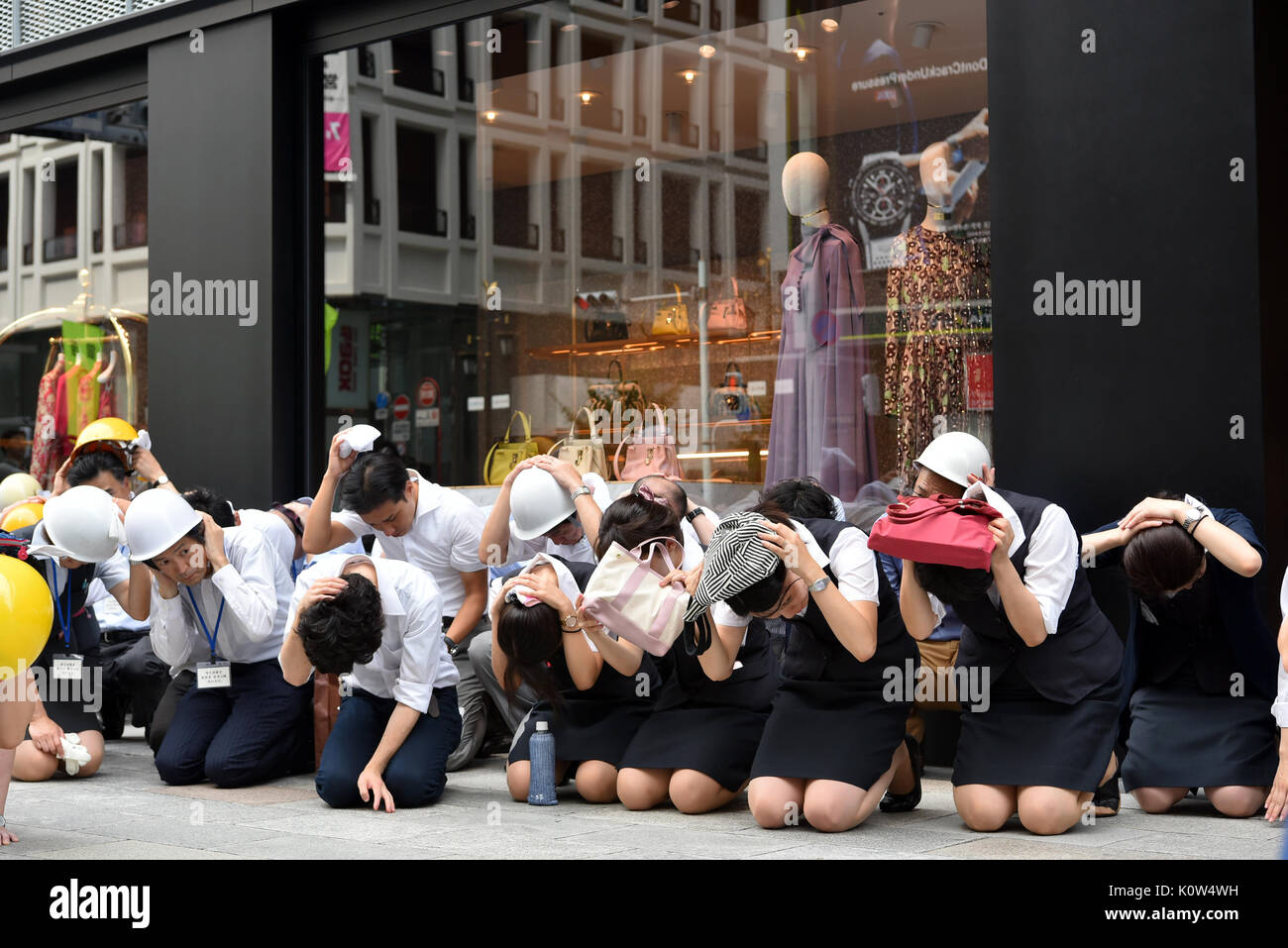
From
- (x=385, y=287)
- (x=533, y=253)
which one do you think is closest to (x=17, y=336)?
(x=385, y=287)

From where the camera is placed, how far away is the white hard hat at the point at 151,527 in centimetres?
509

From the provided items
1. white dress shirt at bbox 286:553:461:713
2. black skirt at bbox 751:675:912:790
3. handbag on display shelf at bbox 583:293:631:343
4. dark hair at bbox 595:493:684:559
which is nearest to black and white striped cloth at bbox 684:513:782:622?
dark hair at bbox 595:493:684:559

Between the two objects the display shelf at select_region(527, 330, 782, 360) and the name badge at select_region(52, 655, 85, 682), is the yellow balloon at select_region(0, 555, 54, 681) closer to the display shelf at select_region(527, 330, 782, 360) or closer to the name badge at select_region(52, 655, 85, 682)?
the name badge at select_region(52, 655, 85, 682)

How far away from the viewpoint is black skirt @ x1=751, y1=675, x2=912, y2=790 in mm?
4387

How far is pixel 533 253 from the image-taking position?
817 cm

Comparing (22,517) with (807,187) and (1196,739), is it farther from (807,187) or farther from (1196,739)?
(1196,739)

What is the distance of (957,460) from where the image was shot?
4.65 meters

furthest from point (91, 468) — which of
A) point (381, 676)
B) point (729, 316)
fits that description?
point (729, 316)

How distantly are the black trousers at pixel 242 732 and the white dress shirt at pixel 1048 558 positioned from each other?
2.66 metres

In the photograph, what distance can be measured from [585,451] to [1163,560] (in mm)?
3753

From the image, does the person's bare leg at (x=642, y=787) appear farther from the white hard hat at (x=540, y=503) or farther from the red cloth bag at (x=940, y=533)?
the red cloth bag at (x=940, y=533)

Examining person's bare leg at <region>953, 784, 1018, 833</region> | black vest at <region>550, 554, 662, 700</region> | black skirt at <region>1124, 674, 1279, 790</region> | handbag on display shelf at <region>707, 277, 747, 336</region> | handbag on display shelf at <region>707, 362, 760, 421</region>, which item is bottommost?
person's bare leg at <region>953, 784, 1018, 833</region>

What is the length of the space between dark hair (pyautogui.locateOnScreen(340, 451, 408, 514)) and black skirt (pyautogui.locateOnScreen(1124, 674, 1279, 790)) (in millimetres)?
2693

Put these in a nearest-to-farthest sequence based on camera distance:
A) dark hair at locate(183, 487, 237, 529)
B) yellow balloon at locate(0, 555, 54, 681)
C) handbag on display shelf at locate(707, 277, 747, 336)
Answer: yellow balloon at locate(0, 555, 54, 681)
dark hair at locate(183, 487, 237, 529)
handbag on display shelf at locate(707, 277, 747, 336)
